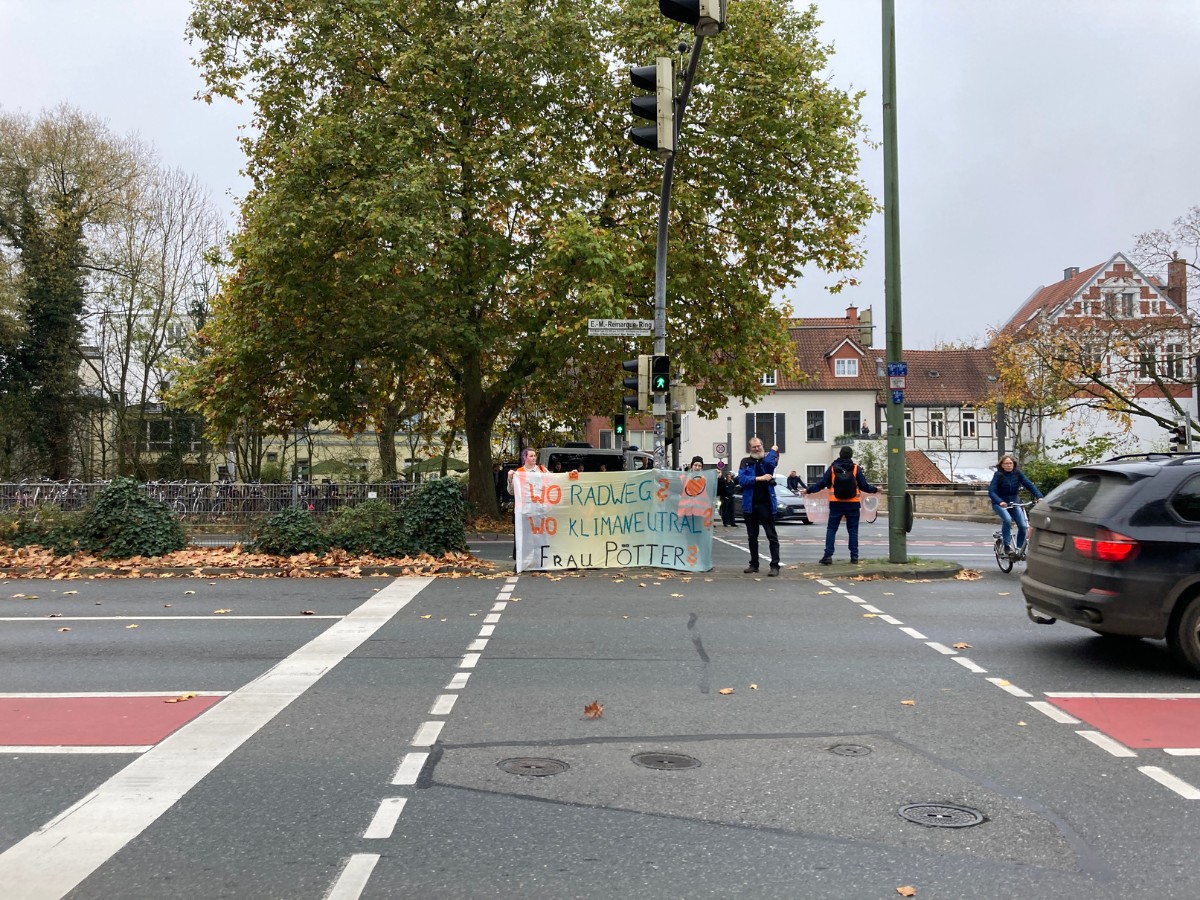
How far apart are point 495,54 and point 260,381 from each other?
9.87 m

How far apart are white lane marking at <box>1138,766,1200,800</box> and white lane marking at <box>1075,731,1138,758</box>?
0.88 feet

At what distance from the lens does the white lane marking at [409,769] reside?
5.34m

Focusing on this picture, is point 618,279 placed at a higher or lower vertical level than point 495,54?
lower

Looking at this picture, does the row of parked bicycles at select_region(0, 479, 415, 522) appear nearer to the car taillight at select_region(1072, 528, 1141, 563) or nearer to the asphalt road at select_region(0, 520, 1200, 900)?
the asphalt road at select_region(0, 520, 1200, 900)

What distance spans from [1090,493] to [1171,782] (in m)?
3.60

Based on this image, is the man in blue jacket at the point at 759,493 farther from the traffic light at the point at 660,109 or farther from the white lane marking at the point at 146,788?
the white lane marking at the point at 146,788

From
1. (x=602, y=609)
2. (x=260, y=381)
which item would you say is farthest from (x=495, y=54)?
(x=602, y=609)

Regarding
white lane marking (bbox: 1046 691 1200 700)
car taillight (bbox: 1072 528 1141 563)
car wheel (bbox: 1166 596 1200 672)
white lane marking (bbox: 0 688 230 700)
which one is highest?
car taillight (bbox: 1072 528 1141 563)

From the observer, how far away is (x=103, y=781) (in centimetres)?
530

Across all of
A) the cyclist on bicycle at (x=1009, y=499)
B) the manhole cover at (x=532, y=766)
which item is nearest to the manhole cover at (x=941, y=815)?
the manhole cover at (x=532, y=766)

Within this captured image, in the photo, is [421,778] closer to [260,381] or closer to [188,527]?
[188,527]

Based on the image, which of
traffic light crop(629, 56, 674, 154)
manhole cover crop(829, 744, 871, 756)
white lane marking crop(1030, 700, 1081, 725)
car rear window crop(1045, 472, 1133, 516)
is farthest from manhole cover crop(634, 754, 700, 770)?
traffic light crop(629, 56, 674, 154)

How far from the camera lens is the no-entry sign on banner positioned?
15406 millimetres

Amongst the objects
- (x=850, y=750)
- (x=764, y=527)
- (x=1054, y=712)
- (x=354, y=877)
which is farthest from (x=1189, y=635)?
(x=764, y=527)
